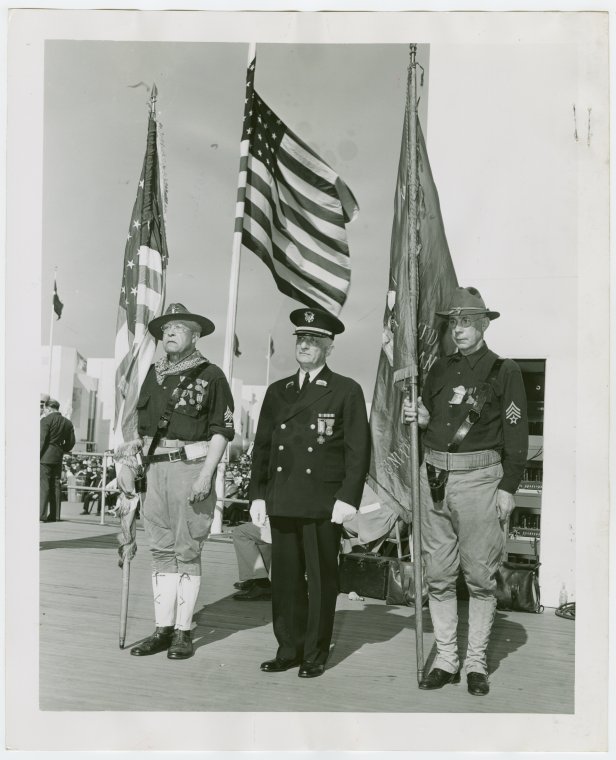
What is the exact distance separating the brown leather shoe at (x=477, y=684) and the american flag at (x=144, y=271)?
287cm

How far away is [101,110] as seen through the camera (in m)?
5.11

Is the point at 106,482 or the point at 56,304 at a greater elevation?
the point at 56,304

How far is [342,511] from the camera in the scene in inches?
165

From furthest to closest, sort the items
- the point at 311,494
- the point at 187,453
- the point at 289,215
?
1. the point at 289,215
2. the point at 187,453
3. the point at 311,494

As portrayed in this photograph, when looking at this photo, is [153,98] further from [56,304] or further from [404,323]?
[404,323]

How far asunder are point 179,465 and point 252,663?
3.92 ft

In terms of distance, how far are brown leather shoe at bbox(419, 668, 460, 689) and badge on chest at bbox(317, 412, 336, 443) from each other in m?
1.39

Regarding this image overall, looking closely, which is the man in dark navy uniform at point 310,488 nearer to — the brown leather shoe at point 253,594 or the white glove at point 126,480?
the white glove at point 126,480

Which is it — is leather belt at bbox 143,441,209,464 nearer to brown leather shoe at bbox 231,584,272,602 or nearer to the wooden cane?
the wooden cane

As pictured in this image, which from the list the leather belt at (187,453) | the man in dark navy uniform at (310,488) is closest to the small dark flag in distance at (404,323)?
the man in dark navy uniform at (310,488)

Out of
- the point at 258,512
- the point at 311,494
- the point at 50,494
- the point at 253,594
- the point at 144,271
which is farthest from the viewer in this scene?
the point at 50,494

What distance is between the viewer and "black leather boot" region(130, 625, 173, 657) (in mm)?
4445

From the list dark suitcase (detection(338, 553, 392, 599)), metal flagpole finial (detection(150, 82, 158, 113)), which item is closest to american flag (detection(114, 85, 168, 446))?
metal flagpole finial (detection(150, 82, 158, 113))

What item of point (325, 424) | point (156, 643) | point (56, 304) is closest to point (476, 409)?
point (325, 424)
